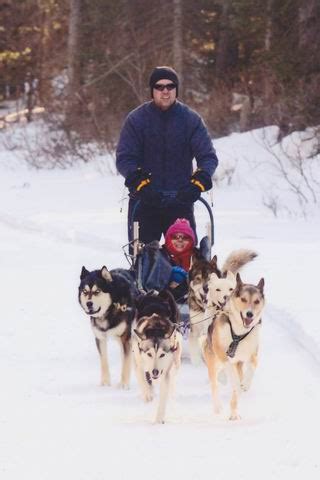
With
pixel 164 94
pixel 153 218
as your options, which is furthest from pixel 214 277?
pixel 164 94

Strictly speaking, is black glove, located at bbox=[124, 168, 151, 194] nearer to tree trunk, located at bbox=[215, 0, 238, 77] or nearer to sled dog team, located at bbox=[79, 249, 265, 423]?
sled dog team, located at bbox=[79, 249, 265, 423]

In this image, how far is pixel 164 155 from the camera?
6.63 meters

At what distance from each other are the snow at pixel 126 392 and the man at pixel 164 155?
1071 mm

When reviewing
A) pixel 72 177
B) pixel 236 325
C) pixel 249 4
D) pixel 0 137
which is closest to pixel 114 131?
pixel 72 177

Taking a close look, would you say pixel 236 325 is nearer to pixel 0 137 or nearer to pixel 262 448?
pixel 262 448

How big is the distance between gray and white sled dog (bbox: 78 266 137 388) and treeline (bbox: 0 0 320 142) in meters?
12.1

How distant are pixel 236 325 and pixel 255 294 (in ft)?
0.70

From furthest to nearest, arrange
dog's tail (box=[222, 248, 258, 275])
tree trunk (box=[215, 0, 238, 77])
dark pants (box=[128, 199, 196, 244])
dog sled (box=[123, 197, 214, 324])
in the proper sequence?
tree trunk (box=[215, 0, 238, 77]) < dark pants (box=[128, 199, 196, 244]) < dog sled (box=[123, 197, 214, 324]) < dog's tail (box=[222, 248, 258, 275])

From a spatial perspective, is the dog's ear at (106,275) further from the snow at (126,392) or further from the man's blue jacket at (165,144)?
the man's blue jacket at (165,144)

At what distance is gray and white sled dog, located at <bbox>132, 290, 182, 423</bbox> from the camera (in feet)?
16.0

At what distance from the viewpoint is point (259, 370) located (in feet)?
19.5

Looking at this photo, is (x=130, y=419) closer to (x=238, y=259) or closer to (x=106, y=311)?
(x=106, y=311)

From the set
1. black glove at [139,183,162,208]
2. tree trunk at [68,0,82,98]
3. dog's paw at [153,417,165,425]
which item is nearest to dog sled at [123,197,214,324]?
black glove at [139,183,162,208]

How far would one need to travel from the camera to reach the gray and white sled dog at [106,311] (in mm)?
5703
